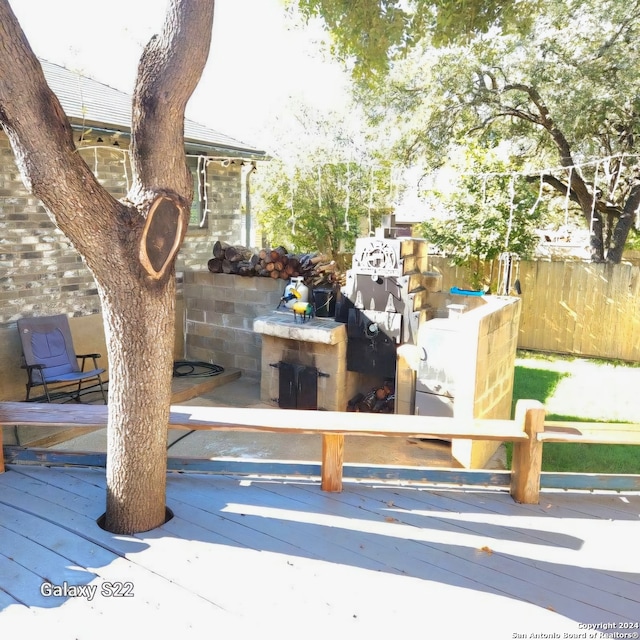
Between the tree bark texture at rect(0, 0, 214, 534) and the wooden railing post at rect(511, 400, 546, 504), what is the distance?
2056mm

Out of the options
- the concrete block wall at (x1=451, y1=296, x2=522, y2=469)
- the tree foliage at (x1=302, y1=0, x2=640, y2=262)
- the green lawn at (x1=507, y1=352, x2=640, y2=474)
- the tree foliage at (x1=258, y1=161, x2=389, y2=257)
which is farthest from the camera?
the tree foliage at (x1=258, y1=161, x2=389, y2=257)

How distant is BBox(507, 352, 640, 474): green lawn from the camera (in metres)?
6.04

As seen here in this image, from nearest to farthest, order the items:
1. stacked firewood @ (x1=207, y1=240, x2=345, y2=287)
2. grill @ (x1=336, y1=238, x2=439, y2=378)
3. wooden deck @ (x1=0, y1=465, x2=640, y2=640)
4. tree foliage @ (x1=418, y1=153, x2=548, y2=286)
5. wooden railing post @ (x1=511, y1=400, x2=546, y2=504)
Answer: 1. wooden deck @ (x1=0, y1=465, x2=640, y2=640)
2. wooden railing post @ (x1=511, y1=400, x2=546, y2=504)
3. grill @ (x1=336, y1=238, x2=439, y2=378)
4. stacked firewood @ (x1=207, y1=240, x2=345, y2=287)
5. tree foliage @ (x1=418, y1=153, x2=548, y2=286)

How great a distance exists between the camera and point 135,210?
2814 mm

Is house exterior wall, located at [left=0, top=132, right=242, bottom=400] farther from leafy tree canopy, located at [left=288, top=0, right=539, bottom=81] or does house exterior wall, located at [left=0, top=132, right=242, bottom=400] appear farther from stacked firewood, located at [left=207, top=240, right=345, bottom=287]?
leafy tree canopy, located at [left=288, top=0, right=539, bottom=81]

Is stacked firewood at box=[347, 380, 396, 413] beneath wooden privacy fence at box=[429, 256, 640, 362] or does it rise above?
beneath

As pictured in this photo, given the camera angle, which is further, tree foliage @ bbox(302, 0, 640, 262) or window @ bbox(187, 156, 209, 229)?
tree foliage @ bbox(302, 0, 640, 262)

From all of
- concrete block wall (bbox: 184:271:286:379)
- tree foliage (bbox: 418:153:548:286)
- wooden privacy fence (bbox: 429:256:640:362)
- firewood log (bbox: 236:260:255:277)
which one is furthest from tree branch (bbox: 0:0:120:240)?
wooden privacy fence (bbox: 429:256:640:362)

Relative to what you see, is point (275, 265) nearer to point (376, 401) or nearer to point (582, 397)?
point (376, 401)

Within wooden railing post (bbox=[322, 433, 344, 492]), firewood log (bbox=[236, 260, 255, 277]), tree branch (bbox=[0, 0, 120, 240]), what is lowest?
wooden railing post (bbox=[322, 433, 344, 492])

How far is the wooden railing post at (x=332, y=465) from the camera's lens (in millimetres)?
3717

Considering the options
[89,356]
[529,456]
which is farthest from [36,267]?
[529,456]

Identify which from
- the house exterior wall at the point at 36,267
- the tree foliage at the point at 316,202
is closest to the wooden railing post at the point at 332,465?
the house exterior wall at the point at 36,267

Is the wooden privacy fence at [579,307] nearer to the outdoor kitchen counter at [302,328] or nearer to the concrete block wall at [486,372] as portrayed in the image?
the concrete block wall at [486,372]
